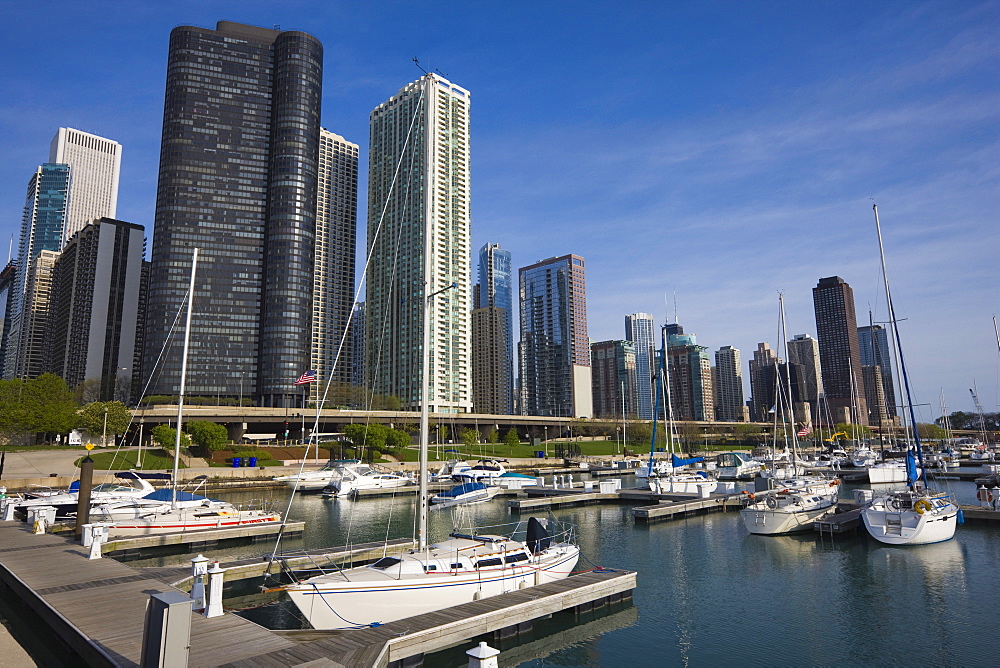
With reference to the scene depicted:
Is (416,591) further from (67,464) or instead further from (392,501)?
(67,464)

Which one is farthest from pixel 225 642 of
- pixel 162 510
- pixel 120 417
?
pixel 120 417

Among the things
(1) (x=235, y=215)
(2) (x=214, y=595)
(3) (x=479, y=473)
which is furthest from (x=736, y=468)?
(1) (x=235, y=215)

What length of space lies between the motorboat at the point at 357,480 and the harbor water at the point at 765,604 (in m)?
19.7

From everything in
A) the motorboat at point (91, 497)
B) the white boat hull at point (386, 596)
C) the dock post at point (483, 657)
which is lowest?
the white boat hull at point (386, 596)

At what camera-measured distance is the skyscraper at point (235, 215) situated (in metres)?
170

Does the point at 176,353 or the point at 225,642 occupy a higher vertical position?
the point at 176,353

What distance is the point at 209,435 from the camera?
8412 centimetres

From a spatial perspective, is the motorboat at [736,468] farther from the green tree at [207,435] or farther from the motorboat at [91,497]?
the green tree at [207,435]

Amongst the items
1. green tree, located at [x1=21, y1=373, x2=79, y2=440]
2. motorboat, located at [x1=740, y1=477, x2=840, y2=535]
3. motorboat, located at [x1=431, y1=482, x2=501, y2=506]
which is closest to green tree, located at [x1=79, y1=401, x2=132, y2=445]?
green tree, located at [x1=21, y1=373, x2=79, y2=440]

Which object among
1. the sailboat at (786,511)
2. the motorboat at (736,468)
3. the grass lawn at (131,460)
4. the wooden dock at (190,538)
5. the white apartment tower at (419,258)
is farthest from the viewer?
the white apartment tower at (419,258)

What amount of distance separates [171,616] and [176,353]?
570 ft

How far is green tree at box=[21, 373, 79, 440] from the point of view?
81688 millimetres

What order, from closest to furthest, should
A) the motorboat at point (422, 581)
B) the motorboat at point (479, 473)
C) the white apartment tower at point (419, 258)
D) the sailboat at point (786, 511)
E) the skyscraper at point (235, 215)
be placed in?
the motorboat at point (422, 581)
the sailboat at point (786, 511)
the motorboat at point (479, 473)
the white apartment tower at point (419, 258)
the skyscraper at point (235, 215)

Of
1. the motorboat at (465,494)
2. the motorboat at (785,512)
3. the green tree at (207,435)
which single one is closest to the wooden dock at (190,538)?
the motorboat at (465,494)
